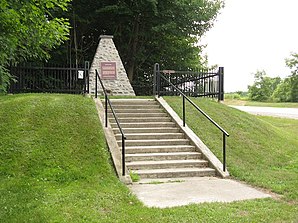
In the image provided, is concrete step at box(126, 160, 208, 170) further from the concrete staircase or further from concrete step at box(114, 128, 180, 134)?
concrete step at box(114, 128, 180, 134)

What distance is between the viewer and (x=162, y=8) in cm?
1798

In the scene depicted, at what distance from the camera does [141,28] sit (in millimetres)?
19266

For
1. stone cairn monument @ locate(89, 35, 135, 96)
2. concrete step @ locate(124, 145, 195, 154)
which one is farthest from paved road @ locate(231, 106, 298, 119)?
concrete step @ locate(124, 145, 195, 154)

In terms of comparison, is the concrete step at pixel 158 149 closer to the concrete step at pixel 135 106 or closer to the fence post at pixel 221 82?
the concrete step at pixel 135 106

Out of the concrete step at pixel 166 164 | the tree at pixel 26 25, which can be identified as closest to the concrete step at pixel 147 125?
the concrete step at pixel 166 164

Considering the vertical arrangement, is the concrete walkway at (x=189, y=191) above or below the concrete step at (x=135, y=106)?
below

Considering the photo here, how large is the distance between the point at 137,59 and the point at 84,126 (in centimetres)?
1135

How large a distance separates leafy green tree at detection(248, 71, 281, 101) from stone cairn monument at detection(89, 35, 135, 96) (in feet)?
160

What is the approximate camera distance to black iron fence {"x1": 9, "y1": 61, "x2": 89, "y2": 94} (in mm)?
12708

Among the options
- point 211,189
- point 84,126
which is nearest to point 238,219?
point 211,189

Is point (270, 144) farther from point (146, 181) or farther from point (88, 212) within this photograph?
point (88, 212)

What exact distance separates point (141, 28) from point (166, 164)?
1325cm

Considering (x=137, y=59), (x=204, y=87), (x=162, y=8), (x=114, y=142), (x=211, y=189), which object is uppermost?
(x=162, y=8)

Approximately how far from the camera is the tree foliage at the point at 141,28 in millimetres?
17719
